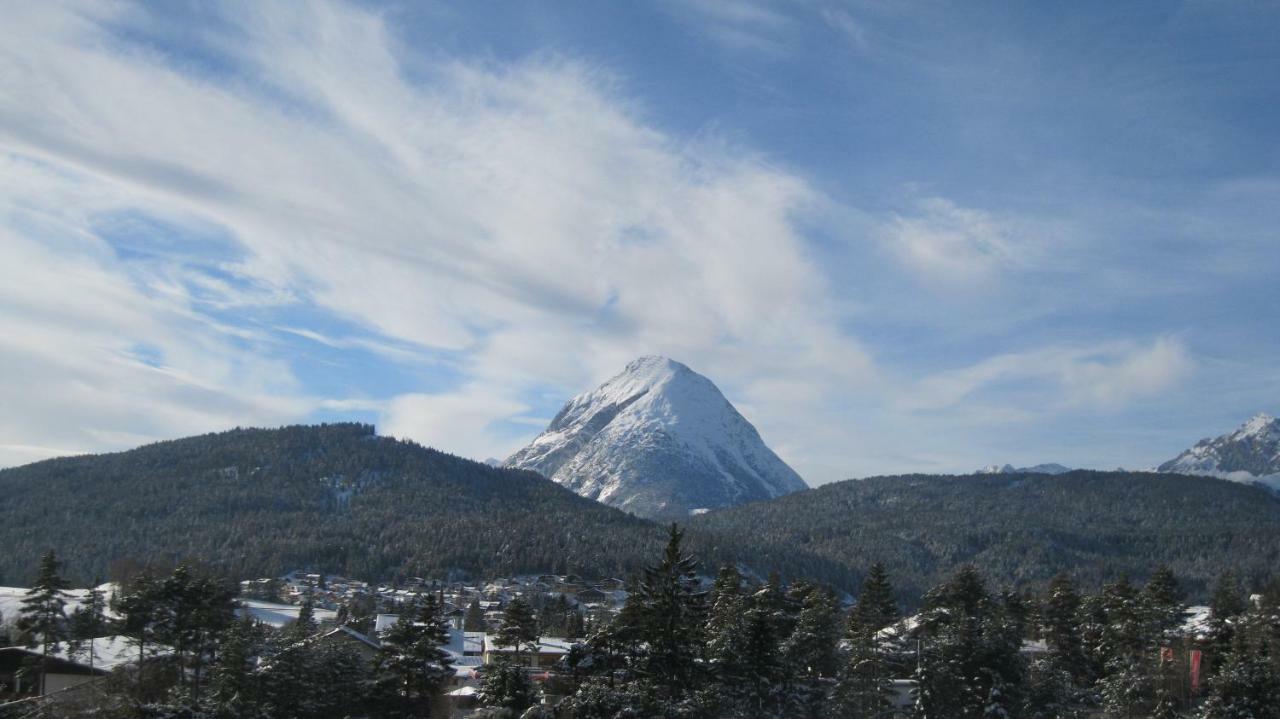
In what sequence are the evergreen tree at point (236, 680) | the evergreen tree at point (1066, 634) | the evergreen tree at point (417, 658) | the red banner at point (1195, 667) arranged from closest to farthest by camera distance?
the evergreen tree at point (236, 680)
the evergreen tree at point (417, 658)
the red banner at point (1195, 667)
the evergreen tree at point (1066, 634)

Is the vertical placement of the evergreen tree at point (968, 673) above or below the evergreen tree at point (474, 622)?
above

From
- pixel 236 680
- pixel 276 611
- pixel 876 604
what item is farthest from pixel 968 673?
pixel 276 611

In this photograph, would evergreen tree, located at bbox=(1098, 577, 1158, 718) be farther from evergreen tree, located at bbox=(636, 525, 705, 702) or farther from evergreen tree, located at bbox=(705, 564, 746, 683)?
evergreen tree, located at bbox=(636, 525, 705, 702)

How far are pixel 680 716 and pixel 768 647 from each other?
10.2 m

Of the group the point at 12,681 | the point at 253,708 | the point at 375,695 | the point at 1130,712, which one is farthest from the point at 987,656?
the point at 12,681

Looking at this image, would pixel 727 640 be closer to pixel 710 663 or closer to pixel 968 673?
pixel 710 663

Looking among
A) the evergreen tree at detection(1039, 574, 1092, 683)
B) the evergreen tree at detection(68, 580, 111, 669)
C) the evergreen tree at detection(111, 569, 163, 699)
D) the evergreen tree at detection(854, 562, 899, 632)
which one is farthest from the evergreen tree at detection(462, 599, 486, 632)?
the evergreen tree at detection(1039, 574, 1092, 683)

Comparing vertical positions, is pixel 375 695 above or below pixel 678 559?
below

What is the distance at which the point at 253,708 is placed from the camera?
5184cm

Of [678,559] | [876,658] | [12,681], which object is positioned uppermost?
[678,559]

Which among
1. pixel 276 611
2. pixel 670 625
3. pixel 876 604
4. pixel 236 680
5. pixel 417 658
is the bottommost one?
pixel 276 611

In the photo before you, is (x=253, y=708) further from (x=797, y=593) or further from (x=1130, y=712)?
(x=1130, y=712)

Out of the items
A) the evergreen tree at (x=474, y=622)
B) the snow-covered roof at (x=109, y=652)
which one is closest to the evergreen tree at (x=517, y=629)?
the snow-covered roof at (x=109, y=652)

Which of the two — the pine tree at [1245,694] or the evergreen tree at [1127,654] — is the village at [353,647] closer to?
the evergreen tree at [1127,654]
